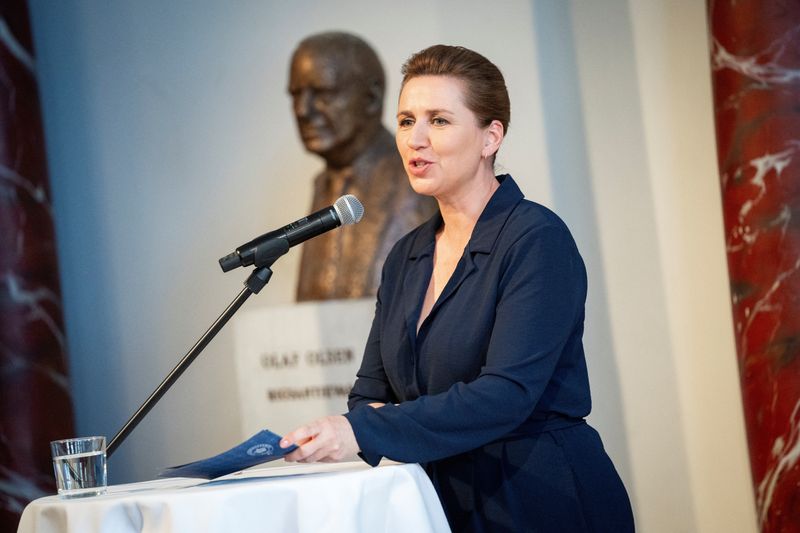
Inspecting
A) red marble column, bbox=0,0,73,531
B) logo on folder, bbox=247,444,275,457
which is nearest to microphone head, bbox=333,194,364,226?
logo on folder, bbox=247,444,275,457

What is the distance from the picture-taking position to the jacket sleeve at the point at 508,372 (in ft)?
6.10

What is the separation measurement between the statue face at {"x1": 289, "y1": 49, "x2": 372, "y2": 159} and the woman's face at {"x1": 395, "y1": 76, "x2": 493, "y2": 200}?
2.43 metres

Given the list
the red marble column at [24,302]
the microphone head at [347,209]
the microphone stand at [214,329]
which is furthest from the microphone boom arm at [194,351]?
the red marble column at [24,302]

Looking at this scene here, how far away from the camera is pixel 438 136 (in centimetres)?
227

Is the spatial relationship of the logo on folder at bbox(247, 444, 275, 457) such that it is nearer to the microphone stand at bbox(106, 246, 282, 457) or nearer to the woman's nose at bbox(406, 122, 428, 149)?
the microphone stand at bbox(106, 246, 282, 457)

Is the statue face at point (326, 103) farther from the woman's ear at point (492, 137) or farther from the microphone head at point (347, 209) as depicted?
the microphone head at point (347, 209)

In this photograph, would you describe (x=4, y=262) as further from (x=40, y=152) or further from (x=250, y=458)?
(x=250, y=458)

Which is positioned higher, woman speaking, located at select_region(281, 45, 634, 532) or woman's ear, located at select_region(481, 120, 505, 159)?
woman's ear, located at select_region(481, 120, 505, 159)

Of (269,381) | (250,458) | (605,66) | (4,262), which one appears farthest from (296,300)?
(250,458)

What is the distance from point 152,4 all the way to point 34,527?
4.20 meters

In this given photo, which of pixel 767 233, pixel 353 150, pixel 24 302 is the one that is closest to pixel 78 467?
pixel 767 233

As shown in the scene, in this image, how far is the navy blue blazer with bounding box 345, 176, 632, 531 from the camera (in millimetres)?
1897

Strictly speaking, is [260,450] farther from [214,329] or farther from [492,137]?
[492,137]

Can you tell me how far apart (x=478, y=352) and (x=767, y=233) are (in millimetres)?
1846
